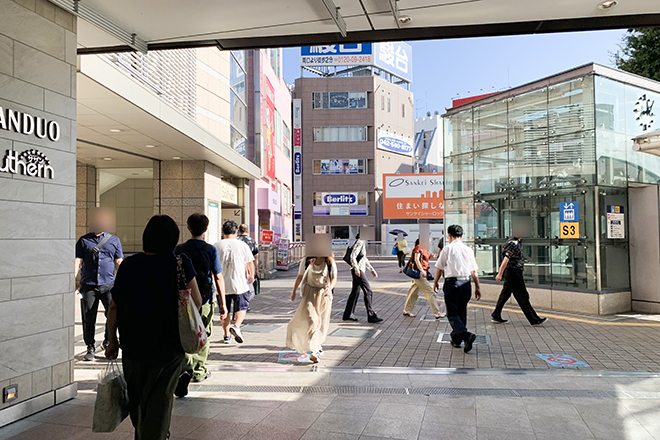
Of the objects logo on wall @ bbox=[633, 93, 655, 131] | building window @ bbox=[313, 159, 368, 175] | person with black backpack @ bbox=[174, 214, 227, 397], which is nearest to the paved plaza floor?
person with black backpack @ bbox=[174, 214, 227, 397]

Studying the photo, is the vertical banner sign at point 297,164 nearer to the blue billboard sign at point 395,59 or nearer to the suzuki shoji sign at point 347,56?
the suzuki shoji sign at point 347,56

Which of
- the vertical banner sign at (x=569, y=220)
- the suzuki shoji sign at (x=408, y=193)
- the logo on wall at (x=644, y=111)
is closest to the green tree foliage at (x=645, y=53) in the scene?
the logo on wall at (x=644, y=111)

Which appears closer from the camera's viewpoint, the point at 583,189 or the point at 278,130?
the point at 583,189

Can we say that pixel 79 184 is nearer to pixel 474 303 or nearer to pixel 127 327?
pixel 474 303

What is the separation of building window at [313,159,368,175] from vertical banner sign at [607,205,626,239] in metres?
36.9

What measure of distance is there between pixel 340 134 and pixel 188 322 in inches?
1757

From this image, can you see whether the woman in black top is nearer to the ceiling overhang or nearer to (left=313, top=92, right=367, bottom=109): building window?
the ceiling overhang

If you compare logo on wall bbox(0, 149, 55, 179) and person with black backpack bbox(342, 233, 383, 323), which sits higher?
logo on wall bbox(0, 149, 55, 179)

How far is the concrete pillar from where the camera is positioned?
4.23 meters

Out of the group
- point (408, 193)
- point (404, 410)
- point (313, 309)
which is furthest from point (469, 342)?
point (408, 193)

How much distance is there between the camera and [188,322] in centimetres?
329

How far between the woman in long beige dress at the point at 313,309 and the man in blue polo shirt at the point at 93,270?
238cm

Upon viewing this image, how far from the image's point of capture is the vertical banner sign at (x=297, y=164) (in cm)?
4628

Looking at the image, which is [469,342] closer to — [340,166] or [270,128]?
[270,128]
